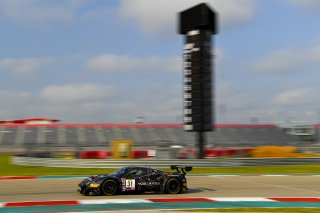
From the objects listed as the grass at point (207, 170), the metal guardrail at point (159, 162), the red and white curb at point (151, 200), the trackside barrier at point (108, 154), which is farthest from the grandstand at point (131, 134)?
the red and white curb at point (151, 200)

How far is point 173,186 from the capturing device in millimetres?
13750

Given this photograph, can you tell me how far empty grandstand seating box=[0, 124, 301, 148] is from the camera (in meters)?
69.2

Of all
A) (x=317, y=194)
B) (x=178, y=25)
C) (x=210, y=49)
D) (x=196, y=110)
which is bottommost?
(x=317, y=194)

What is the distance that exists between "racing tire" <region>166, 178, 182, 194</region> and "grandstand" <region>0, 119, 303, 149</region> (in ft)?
174

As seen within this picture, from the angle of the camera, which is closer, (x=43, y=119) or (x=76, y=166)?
(x=76, y=166)

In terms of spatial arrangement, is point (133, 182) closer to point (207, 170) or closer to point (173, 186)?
point (173, 186)

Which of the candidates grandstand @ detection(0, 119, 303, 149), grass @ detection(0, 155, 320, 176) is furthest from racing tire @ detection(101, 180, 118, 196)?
grandstand @ detection(0, 119, 303, 149)

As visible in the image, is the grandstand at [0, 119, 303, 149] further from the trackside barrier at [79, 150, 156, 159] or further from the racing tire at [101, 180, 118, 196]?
the racing tire at [101, 180, 118, 196]

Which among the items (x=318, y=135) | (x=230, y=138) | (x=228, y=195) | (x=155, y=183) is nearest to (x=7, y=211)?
(x=155, y=183)

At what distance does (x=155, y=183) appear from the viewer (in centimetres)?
1355

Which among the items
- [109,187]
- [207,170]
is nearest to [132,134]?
[207,170]

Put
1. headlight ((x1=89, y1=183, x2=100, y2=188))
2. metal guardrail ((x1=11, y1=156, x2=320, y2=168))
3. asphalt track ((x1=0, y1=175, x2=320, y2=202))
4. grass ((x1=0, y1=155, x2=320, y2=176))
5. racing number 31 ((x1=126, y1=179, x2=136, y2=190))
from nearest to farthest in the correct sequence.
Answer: headlight ((x1=89, y1=183, x2=100, y2=188)) < asphalt track ((x1=0, y1=175, x2=320, y2=202)) < racing number 31 ((x1=126, y1=179, x2=136, y2=190)) < grass ((x1=0, y1=155, x2=320, y2=176)) < metal guardrail ((x1=11, y1=156, x2=320, y2=168))

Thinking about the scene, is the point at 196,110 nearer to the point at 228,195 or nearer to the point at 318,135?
the point at 228,195

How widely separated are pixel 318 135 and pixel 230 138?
1587 cm
